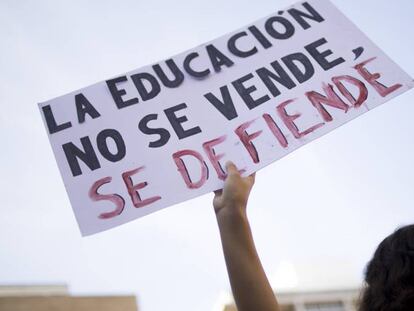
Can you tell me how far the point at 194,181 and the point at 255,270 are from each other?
1.65ft

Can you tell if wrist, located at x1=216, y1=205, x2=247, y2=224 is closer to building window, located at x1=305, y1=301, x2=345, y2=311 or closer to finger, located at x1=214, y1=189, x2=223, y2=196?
finger, located at x1=214, y1=189, x2=223, y2=196

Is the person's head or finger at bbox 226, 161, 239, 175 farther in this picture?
finger at bbox 226, 161, 239, 175

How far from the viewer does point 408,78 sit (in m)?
1.84

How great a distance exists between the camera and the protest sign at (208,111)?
5.42 ft

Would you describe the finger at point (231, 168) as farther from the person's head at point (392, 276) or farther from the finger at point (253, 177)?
the person's head at point (392, 276)

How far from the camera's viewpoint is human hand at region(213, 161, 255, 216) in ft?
4.54

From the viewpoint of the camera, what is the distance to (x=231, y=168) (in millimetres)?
1617

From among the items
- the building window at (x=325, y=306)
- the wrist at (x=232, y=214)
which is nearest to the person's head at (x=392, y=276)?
the wrist at (x=232, y=214)

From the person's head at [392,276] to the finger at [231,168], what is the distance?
0.56 meters

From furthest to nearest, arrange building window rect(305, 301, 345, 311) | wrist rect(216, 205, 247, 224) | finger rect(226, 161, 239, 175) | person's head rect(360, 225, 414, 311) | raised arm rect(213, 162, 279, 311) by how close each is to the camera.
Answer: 1. building window rect(305, 301, 345, 311)
2. finger rect(226, 161, 239, 175)
3. wrist rect(216, 205, 247, 224)
4. raised arm rect(213, 162, 279, 311)
5. person's head rect(360, 225, 414, 311)

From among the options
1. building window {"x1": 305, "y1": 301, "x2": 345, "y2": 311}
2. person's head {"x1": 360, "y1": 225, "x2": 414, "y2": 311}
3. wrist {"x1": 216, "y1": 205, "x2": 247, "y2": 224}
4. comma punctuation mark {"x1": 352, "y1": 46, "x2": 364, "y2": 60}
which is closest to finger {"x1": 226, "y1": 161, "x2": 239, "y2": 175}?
wrist {"x1": 216, "y1": 205, "x2": 247, "y2": 224}

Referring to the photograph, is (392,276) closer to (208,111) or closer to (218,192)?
(218,192)

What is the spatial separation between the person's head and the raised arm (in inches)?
9.6

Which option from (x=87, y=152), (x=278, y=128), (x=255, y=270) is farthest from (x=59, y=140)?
(x=255, y=270)
